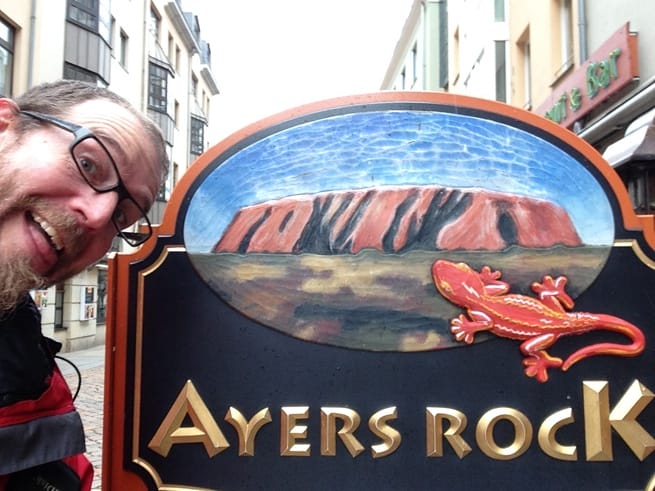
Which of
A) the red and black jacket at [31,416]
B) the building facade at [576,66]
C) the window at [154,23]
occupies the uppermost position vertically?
the window at [154,23]

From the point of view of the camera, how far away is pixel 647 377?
1.77 m

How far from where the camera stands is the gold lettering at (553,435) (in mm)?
1771

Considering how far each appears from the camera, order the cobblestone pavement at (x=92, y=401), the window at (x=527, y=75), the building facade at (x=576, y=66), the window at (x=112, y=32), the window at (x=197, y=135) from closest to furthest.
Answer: the building facade at (x=576, y=66) < the cobblestone pavement at (x=92, y=401) < the window at (x=527, y=75) < the window at (x=112, y=32) < the window at (x=197, y=135)

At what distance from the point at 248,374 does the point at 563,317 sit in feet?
3.40

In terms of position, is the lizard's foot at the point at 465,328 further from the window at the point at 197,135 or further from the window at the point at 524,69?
the window at the point at 197,135

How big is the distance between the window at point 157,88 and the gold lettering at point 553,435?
19.6 m

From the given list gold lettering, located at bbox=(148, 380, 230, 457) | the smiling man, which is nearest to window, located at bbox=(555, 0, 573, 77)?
gold lettering, located at bbox=(148, 380, 230, 457)

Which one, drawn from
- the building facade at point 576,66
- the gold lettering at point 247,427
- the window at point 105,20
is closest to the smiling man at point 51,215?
the gold lettering at point 247,427

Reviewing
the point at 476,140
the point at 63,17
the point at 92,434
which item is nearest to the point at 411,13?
the point at 63,17

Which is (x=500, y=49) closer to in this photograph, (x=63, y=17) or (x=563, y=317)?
(x=63, y=17)

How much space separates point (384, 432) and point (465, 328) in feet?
1.40

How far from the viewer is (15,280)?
1.20 m

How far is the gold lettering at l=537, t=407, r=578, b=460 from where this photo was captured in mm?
1771

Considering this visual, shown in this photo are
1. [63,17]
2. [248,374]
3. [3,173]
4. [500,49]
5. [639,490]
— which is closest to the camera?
[3,173]
